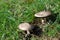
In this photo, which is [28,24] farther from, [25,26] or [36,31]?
[36,31]

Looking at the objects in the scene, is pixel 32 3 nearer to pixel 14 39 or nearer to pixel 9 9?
pixel 9 9

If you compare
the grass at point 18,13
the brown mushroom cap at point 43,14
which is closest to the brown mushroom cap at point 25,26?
the grass at point 18,13

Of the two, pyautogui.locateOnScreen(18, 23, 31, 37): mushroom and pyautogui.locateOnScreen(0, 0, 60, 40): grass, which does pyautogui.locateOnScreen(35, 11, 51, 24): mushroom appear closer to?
pyautogui.locateOnScreen(0, 0, 60, 40): grass

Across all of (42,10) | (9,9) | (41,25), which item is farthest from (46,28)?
(9,9)

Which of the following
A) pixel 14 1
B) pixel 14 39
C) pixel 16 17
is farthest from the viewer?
pixel 14 1

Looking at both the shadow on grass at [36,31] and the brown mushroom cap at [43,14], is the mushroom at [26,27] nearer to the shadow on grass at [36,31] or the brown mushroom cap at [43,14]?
the shadow on grass at [36,31]

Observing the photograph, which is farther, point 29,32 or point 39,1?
point 39,1

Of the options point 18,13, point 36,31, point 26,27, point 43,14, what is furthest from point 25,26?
point 18,13

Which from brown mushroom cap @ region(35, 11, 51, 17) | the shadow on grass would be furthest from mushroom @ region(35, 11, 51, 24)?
the shadow on grass
